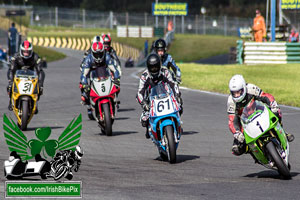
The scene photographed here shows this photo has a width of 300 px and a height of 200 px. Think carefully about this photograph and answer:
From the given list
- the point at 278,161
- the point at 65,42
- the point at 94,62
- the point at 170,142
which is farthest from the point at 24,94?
the point at 65,42

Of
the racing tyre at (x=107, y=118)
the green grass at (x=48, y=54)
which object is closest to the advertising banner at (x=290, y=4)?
the green grass at (x=48, y=54)

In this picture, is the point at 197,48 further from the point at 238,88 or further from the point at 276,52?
the point at 238,88

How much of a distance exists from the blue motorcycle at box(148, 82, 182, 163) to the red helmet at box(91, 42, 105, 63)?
3.40m

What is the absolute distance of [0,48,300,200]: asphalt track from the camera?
7.66 metres

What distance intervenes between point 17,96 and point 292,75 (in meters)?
18.5

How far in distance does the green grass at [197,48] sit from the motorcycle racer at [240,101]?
40.3 meters

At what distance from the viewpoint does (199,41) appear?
59.4 metres

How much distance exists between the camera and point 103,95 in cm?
1297

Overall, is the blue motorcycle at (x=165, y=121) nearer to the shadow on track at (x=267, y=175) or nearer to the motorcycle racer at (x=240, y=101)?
the motorcycle racer at (x=240, y=101)

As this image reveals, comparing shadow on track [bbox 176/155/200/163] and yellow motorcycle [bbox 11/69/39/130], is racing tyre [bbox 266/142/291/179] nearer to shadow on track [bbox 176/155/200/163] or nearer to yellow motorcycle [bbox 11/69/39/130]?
shadow on track [bbox 176/155/200/163]

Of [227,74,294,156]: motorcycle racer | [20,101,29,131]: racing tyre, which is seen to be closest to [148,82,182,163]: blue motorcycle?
[227,74,294,156]: motorcycle racer

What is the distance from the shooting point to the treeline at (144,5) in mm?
92062

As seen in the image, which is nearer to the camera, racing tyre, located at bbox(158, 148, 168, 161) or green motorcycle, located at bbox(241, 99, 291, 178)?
green motorcycle, located at bbox(241, 99, 291, 178)

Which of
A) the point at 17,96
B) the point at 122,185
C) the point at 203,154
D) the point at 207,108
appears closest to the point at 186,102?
the point at 207,108
